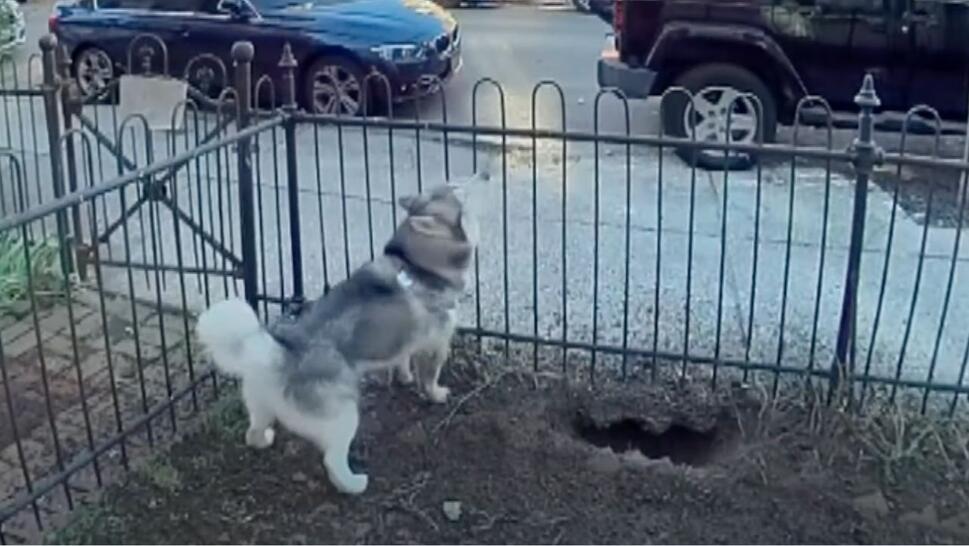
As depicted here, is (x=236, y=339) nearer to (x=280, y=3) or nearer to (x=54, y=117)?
(x=54, y=117)

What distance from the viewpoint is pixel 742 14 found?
7617 millimetres

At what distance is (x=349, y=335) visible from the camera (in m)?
3.46

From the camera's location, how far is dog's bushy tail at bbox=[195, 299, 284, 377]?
315cm

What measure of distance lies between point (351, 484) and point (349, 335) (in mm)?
475

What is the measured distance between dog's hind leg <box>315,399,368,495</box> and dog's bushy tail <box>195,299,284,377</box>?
0.24m

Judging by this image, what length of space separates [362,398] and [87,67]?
784 cm

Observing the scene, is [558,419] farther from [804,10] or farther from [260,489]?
[804,10]

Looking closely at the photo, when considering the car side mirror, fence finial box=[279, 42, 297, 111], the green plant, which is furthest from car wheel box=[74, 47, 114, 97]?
fence finial box=[279, 42, 297, 111]

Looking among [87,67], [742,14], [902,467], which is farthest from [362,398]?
[87,67]

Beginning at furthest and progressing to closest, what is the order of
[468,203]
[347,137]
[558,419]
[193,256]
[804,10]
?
[347,137] → [804,10] → [193,256] → [558,419] → [468,203]

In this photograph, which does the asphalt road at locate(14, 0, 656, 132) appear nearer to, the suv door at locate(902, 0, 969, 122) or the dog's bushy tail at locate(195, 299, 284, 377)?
the suv door at locate(902, 0, 969, 122)

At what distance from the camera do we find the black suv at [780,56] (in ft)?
24.1

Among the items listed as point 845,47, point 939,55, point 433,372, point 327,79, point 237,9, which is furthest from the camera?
point 237,9

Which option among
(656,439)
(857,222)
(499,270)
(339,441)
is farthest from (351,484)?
(499,270)
